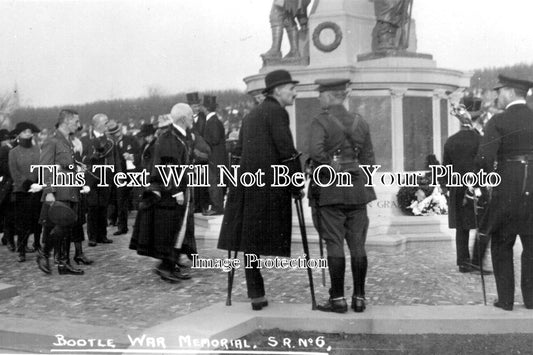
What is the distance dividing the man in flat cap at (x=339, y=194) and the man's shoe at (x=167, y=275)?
2.43 meters

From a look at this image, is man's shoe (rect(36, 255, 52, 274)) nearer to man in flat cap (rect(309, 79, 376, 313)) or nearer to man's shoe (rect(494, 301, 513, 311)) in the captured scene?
man in flat cap (rect(309, 79, 376, 313))

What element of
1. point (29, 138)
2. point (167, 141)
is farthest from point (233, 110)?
point (167, 141)

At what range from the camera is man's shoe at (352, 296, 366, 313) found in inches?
257

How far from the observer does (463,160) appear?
9242 millimetres

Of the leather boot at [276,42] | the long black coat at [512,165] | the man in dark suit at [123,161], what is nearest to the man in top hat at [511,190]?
the long black coat at [512,165]

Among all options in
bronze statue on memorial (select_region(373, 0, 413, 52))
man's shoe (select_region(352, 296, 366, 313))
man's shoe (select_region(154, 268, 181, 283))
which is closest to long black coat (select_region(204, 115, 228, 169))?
bronze statue on memorial (select_region(373, 0, 413, 52))

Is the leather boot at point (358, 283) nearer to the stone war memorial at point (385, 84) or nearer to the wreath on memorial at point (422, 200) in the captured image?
the stone war memorial at point (385, 84)

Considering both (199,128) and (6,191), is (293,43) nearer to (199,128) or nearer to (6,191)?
(199,128)

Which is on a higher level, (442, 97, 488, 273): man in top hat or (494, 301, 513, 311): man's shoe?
(442, 97, 488, 273): man in top hat

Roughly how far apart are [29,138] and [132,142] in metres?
5.10

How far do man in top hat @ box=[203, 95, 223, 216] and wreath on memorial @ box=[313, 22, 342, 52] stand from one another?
225 centimetres


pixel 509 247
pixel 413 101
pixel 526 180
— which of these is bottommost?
pixel 509 247

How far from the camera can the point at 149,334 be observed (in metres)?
5.70

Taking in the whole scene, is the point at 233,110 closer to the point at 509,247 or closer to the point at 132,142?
the point at 132,142
